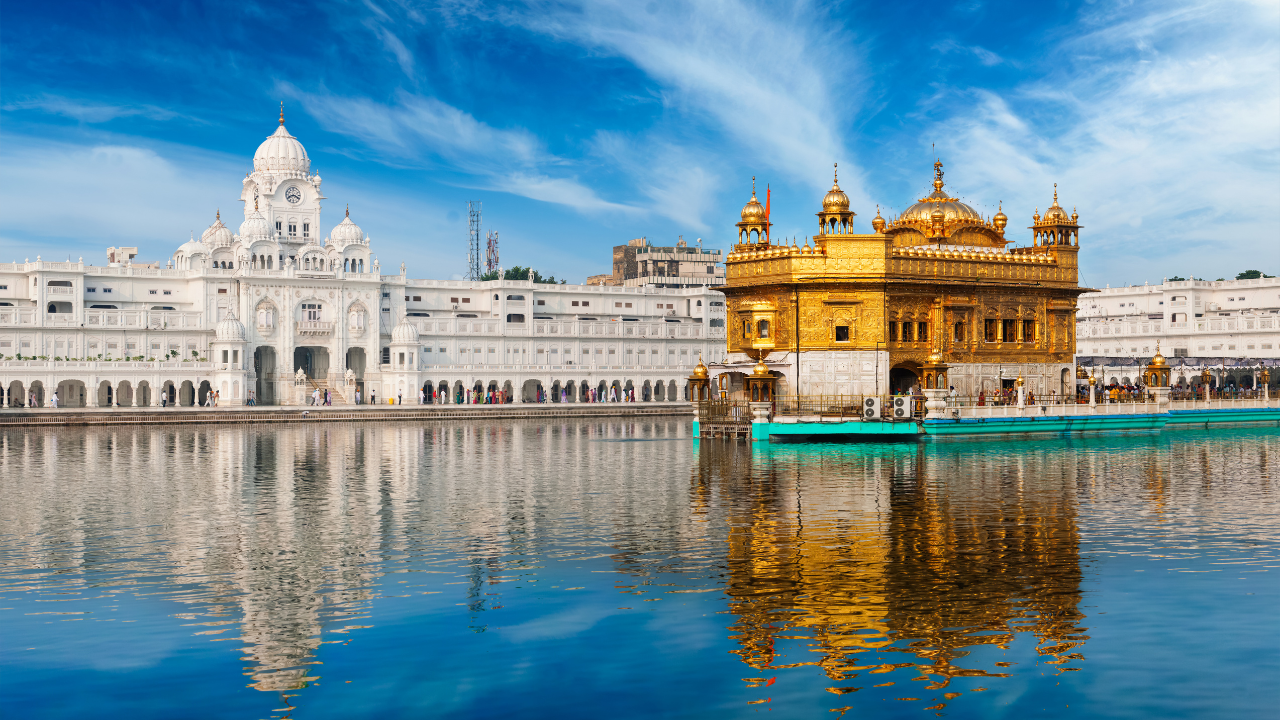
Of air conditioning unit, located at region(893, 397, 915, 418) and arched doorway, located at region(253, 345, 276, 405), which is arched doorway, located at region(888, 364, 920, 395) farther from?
arched doorway, located at region(253, 345, 276, 405)

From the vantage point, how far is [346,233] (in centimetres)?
10062

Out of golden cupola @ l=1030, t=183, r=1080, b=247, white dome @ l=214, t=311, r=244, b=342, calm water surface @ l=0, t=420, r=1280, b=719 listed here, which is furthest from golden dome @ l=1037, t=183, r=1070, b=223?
white dome @ l=214, t=311, r=244, b=342

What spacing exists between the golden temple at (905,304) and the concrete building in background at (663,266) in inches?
2836

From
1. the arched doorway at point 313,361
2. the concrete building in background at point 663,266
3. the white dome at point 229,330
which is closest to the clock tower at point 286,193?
the arched doorway at point 313,361

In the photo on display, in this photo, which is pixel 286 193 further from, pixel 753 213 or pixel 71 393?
pixel 753 213

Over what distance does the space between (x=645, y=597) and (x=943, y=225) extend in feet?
144

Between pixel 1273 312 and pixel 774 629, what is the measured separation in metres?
106

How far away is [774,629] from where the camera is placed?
14328 mm

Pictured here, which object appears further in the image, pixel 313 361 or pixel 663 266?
pixel 663 266

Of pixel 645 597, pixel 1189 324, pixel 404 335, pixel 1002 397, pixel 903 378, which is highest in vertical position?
pixel 1189 324

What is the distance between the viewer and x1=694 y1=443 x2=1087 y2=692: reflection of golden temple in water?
13633 millimetres

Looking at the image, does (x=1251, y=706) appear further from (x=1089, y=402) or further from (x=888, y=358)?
(x=1089, y=402)

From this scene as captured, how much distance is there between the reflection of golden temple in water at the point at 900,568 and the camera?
13.6 metres

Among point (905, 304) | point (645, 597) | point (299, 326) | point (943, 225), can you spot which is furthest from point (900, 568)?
point (299, 326)
